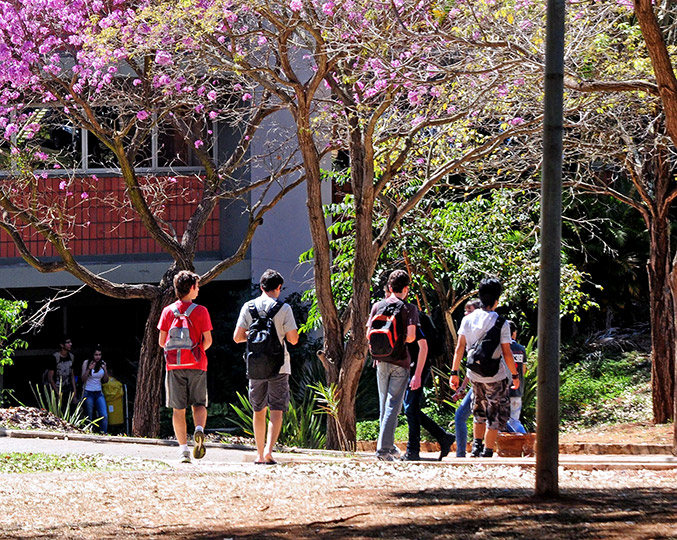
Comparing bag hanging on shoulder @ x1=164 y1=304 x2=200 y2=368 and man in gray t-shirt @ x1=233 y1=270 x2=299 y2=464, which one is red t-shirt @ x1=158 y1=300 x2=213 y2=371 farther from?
man in gray t-shirt @ x1=233 y1=270 x2=299 y2=464

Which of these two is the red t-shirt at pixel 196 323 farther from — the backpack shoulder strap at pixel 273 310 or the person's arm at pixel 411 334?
the person's arm at pixel 411 334

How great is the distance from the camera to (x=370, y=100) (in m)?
14.6

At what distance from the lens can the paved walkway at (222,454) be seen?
30.5 ft

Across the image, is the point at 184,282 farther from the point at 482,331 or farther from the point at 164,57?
the point at 164,57

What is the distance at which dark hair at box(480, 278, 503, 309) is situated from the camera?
10109 mm

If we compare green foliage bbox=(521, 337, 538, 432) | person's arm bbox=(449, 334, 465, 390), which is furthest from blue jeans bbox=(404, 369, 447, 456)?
green foliage bbox=(521, 337, 538, 432)

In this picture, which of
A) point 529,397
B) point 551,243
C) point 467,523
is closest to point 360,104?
point 529,397

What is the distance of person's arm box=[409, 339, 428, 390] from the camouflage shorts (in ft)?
2.10

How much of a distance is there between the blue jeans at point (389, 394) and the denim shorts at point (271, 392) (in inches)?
31.7

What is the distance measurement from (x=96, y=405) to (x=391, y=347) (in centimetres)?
1029

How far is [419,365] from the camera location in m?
10.1

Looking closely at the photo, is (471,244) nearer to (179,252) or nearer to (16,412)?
(179,252)

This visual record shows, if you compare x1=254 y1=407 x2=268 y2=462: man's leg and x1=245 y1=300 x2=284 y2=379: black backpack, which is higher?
x1=245 y1=300 x2=284 y2=379: black backpack

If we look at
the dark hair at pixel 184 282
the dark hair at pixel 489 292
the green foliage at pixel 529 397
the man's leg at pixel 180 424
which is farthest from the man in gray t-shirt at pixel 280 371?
the green foliage at pixel 529 397
